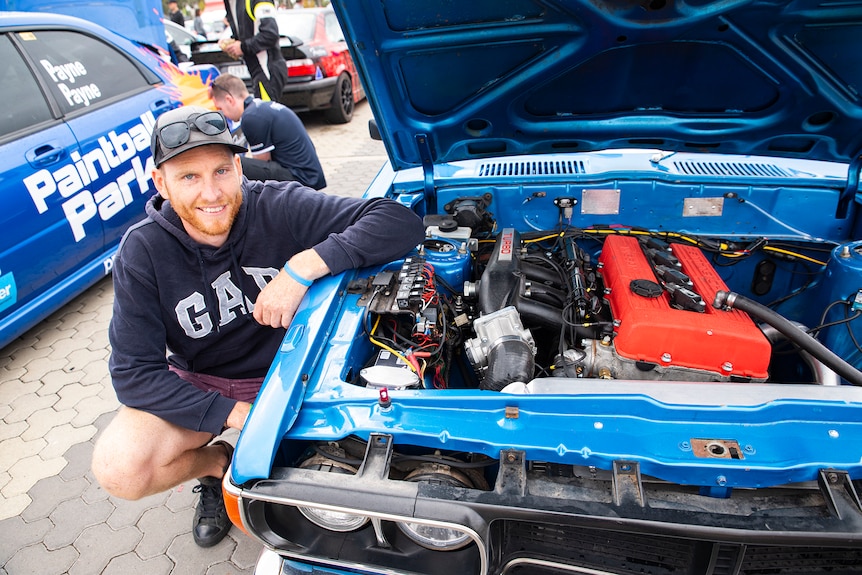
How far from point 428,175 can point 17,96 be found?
8.05 feet

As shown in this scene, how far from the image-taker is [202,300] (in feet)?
5.58

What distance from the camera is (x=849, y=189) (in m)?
1.97

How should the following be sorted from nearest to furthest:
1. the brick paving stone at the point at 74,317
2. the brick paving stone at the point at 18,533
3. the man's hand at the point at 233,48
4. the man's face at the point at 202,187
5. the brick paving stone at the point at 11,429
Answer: the man's face at the point at 202,187, the brick paving stone at the point at 18,533, the brick paving stone at the point at 11,429, the brick paving stone at the point at 74,317, the man's hand at the point at 233,48

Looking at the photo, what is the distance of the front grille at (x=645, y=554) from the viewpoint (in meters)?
1.00

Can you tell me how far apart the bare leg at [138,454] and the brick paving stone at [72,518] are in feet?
2.03

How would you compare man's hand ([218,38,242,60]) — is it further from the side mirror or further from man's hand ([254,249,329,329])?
man's hand ([254,249,329,329])

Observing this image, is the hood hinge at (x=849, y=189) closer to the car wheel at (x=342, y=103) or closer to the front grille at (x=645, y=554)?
the front grille at (x=645, y=554)

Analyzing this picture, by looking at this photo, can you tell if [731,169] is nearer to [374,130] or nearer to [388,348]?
[374,130]

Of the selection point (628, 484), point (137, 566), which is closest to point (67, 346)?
point (137, 566)

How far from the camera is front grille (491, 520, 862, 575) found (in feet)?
3.27

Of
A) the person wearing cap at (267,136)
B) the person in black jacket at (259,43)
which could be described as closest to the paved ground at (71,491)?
the person wearing cap at (267,136)

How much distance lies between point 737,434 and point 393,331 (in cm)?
90

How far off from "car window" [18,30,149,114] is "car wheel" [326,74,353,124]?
3.42 metres

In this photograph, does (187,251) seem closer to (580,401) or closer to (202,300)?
(202,300)
